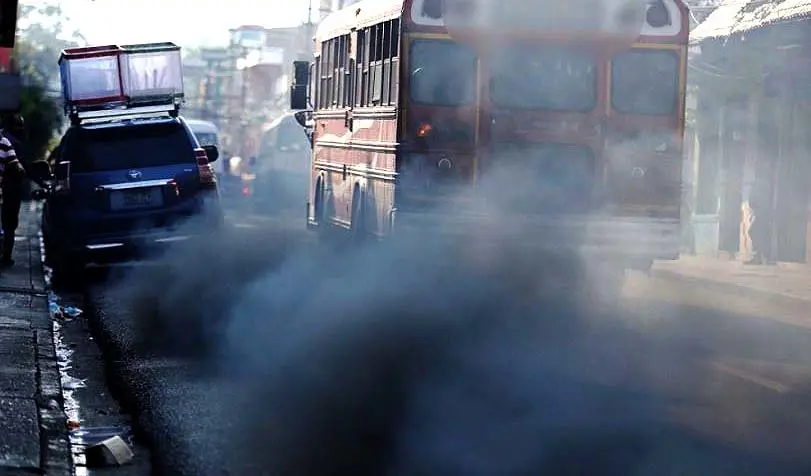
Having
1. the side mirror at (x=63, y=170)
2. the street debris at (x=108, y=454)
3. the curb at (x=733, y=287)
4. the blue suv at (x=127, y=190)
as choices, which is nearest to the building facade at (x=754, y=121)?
the curb at (x=733, y=287)

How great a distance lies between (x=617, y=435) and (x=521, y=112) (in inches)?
286

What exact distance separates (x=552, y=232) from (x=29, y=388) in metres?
6.19

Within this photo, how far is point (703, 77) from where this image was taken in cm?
2467

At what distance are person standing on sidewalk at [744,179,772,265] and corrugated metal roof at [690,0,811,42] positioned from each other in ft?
7.39

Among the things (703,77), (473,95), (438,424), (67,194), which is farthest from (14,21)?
(703,77)

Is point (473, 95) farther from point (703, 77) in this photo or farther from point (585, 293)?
point (703, 77)

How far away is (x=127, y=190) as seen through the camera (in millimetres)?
16453

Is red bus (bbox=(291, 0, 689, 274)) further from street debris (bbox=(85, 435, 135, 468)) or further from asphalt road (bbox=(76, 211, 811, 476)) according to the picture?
street debris (bbox=(85, 435, 135, 468))

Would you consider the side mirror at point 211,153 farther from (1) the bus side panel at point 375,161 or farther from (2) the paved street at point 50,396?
(2) the paved street at point 50,396

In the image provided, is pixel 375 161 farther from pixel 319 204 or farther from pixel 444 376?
pixel 444 376

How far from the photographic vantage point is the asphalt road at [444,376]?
7.27 meters

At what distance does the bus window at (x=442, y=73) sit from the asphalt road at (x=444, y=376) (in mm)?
1552

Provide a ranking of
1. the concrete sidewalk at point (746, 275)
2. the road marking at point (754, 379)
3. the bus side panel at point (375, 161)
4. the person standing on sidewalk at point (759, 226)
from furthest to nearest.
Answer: the person standing on sidewalk at point (759, 226)
the concrete sidewalk at point (746, 275)
the bus side panel at point (375, 161)
the road marking at point (754, 379)

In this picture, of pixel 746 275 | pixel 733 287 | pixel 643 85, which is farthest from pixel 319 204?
pixel 643 85
